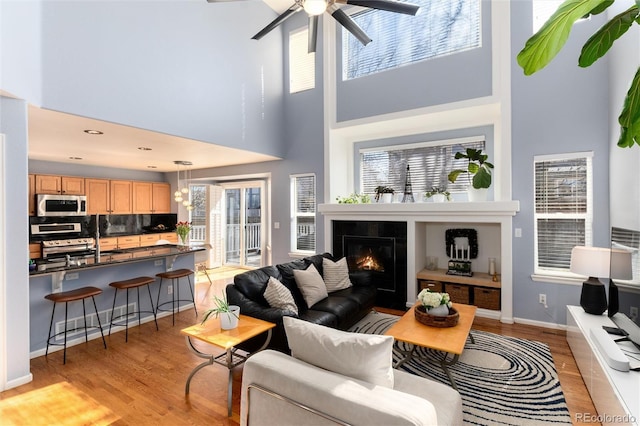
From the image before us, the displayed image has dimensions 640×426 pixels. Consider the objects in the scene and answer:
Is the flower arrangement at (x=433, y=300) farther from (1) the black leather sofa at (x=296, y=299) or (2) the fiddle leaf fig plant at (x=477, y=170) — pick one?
(2) the fiddle leaf fig plant at (x=477, y=170)

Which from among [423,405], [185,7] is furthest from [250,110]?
[423,405]

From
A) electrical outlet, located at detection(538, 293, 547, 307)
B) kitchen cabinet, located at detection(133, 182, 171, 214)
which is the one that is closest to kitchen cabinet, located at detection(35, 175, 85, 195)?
kitchen cabinet, located at detection(133, 182, 171, 214)

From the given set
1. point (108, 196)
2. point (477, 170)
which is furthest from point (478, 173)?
point (108, 196)

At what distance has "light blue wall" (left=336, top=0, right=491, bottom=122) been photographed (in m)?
4.22

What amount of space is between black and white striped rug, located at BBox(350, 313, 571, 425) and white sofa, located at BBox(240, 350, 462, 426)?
817 millimetres

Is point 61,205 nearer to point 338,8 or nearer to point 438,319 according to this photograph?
point 338,8

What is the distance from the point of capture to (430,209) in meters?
4.43

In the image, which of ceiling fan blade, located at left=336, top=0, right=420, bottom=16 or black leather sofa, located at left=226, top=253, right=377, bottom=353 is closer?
ceiling fan blade, located at left=336, top=0, right=420, bottom=16

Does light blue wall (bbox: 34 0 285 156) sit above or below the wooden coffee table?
above

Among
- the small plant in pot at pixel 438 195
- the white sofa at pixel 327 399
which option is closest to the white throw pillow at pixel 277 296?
the white sofa at pixel 327 399

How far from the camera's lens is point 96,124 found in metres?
3.40

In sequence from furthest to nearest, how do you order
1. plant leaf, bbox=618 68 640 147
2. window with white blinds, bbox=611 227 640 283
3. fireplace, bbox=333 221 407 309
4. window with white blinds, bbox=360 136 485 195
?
window with white blinds, bbox=360 136 485 195 → fireplace, bbox=333 221 407 309 → window with white blinds, bbox=611 227 640 283 → plant leaf, bbox=618 68 640 147

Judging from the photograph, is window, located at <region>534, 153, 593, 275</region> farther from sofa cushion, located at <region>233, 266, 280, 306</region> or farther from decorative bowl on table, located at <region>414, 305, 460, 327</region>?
sofa cushion, located at <region>233, 266, 280, 306</region>

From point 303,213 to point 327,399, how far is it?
4574 mm
